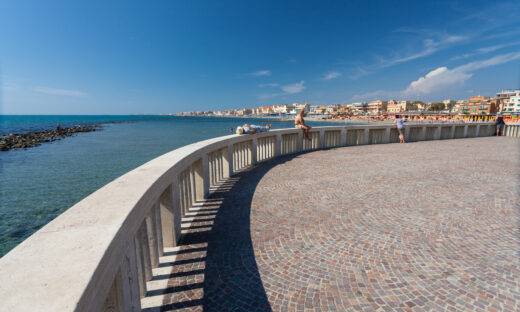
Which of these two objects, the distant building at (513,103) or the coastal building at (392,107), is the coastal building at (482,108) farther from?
the coastal building at (392,107)

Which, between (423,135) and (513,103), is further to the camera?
(513,103)

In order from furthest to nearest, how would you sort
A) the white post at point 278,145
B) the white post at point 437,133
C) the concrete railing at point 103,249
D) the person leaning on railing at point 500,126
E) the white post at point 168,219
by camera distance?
the person leaning on railing at point 500,126 → the white post at point 437,133 → the white post at point 278,145 → the white post at point 168,219 → the concrete railing at point 103,249

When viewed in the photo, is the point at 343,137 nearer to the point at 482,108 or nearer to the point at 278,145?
the point at 278,145

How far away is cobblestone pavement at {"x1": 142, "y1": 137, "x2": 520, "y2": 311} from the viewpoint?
9.00 feet

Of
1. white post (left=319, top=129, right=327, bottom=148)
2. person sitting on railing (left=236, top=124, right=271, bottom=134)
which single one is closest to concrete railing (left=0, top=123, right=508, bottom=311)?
person sitting on railing (left=236, top=124, right=271, bottom=134)

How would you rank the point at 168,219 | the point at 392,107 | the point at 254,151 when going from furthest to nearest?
1. the point at 392,107
2. the point at 254,151
3. the point at 168,219

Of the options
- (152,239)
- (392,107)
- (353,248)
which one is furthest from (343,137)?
(392,107)

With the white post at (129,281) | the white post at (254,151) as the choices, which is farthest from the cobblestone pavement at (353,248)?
the white post at (254,151)

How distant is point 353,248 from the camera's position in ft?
11.9

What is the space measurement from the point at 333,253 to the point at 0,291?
3.31m

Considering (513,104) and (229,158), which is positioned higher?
(513,104)

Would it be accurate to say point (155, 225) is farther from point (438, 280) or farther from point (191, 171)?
point (438, 280)

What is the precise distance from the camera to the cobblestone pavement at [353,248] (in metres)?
2.74

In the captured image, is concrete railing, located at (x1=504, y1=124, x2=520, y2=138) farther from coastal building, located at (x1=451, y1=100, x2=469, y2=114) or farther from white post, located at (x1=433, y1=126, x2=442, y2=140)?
coastal building, located at (x1=451, y1=100, x2=469, y2=114)
